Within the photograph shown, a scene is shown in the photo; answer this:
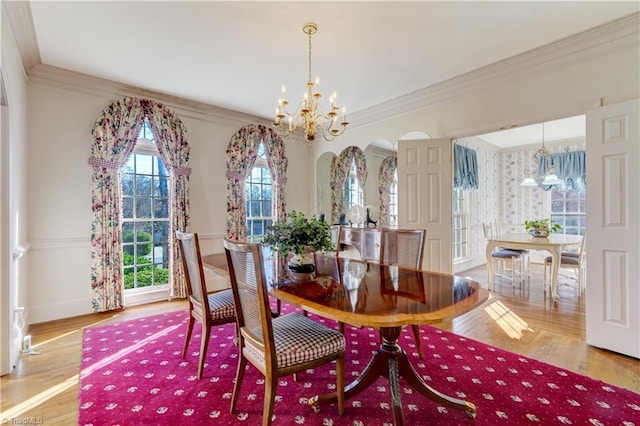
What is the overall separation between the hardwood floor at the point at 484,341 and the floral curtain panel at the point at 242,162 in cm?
132

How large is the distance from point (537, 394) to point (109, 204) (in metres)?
4.34

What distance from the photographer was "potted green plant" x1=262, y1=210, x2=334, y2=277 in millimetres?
2021

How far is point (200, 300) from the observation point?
88.0 inches

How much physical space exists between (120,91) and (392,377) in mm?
4141

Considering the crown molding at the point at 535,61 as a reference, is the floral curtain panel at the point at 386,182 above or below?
below

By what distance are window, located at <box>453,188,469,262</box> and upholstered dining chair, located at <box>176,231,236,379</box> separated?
15.9ft

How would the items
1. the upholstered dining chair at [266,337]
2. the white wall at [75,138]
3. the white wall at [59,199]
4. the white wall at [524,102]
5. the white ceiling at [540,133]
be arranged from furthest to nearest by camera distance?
the white ceiling at [540,133]
the white wall at [59,199]
the white wall at [75,138]
the white wall at [524,102]
the upholstered dining chair at [266,337]

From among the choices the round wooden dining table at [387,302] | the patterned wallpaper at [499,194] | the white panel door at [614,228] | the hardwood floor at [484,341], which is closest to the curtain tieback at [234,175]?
the hardwood floor at [484,341]

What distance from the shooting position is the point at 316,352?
1.64 metres

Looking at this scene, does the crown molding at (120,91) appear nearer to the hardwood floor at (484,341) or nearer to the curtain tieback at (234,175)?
the curtain tieback at (234,175)

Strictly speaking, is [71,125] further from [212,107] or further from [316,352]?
[316,352]

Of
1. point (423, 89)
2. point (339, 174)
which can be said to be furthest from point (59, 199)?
point (423, 89)

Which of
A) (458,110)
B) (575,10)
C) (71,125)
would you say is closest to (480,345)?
(458,110)

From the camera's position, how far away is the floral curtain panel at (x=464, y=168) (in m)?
5.66
